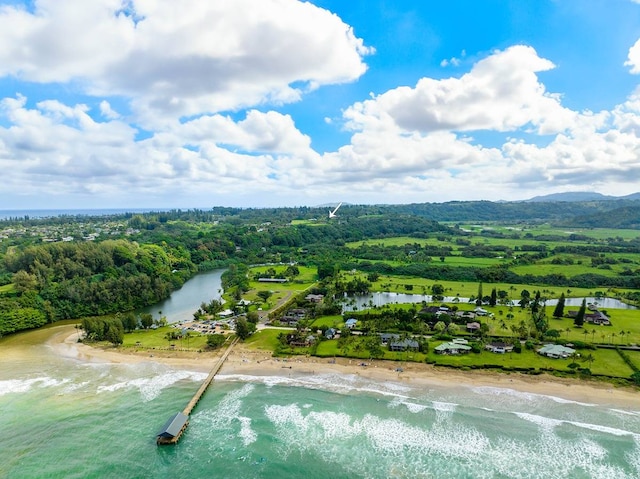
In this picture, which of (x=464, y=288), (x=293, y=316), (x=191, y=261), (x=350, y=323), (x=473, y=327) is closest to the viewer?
(x=473, y=327)

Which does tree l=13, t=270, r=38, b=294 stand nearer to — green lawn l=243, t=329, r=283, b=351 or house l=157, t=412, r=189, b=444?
green lawn l=243, t=329, r=283, b=351

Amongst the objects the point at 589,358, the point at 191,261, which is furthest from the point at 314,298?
the point at 191,261

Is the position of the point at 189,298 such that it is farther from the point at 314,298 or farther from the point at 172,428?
the point at 172,428

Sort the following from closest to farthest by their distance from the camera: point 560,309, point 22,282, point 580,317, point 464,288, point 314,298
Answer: point 580,317
point 560,309
point 22,282
point 314,298
point 464,288

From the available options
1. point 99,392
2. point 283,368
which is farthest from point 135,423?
point 283,368

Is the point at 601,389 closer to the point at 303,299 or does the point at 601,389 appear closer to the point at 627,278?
the point at 303,299

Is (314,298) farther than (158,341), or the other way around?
(314,298)

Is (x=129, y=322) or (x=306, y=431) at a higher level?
(x=129, y=322)

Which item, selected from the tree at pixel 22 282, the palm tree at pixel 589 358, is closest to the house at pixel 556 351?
the palm tree at pixel 589 358

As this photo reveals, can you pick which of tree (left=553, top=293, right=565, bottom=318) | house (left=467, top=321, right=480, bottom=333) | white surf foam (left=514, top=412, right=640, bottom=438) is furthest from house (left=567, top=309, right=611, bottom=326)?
white surf foam (left=514, top=412, right=640, bottom=438)
